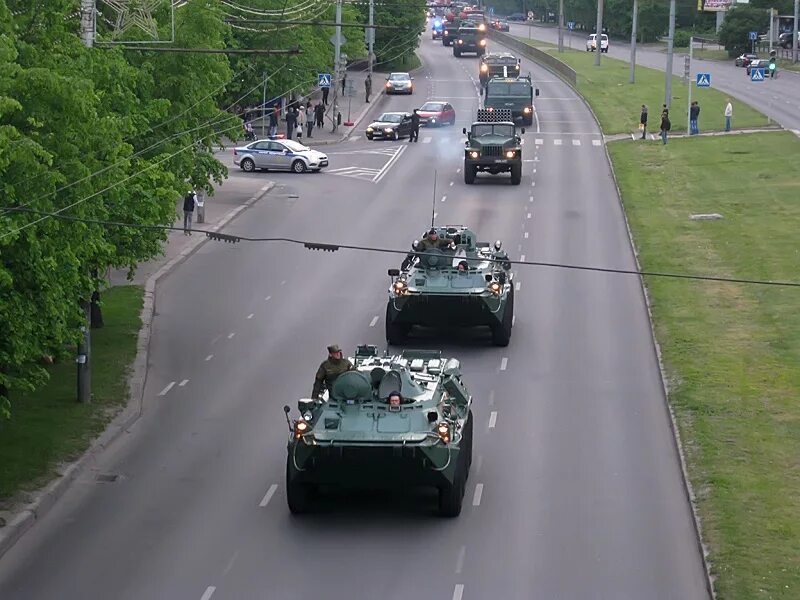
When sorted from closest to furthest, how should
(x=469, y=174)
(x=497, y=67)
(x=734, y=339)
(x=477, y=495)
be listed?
(x=477, y=495)
(x=734, y=339)
(x=469, y=174)
(x=497, y=67)

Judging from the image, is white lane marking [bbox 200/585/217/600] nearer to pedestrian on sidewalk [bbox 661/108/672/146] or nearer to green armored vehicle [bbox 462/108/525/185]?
green armored vehicle [bbox 462/108/525/185]

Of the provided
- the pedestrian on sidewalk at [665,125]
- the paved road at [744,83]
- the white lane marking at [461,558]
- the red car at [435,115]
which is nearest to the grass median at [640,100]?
the paved road at [744,83]

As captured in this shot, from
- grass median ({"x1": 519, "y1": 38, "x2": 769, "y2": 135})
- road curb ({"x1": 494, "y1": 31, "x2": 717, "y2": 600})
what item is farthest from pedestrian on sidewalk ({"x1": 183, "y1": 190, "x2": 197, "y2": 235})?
grass median ({"x1": 519, "y1": 38, "x2": 769, "y2": 135})

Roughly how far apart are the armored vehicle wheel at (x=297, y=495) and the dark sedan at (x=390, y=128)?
5177cm

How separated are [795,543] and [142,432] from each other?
11.5 meters

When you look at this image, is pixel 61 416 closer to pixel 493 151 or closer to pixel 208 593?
pixel 208 593

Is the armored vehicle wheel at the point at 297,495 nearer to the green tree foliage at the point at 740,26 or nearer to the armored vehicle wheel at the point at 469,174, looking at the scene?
the armored vehicle wheel at the point at 469,174

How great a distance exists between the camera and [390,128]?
7306 cm

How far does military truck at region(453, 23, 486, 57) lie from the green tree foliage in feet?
74.5

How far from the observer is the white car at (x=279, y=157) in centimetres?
6203

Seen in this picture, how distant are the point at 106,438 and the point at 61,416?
4.36 ft

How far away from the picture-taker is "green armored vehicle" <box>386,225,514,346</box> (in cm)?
3225

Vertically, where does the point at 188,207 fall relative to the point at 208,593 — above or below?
below

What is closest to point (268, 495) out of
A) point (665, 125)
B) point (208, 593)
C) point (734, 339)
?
point (208, 593)
